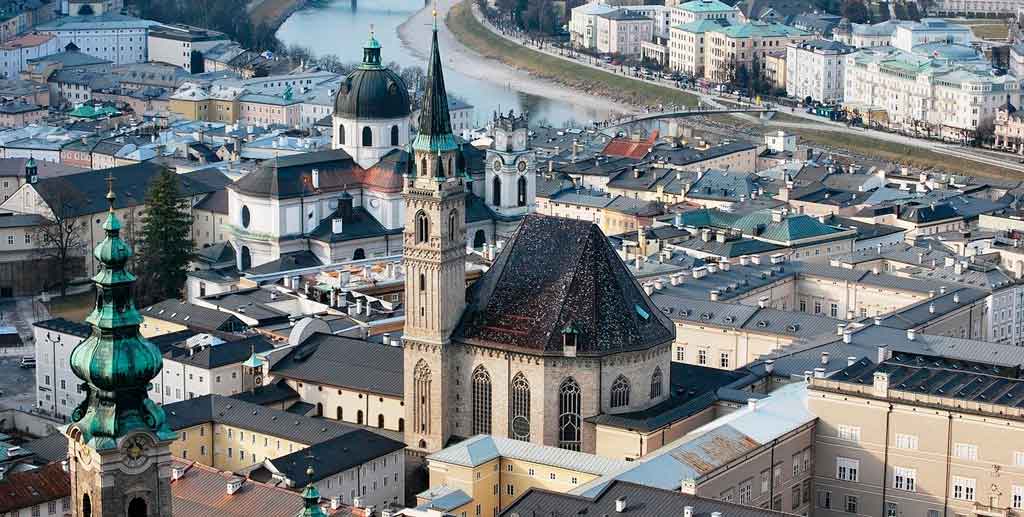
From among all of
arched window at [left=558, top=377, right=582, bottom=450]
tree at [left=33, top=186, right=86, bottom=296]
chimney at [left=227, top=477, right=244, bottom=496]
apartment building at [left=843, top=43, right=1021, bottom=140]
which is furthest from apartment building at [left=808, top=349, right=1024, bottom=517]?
apartment building at [left=843, top=43, right=1021, bottom=140]

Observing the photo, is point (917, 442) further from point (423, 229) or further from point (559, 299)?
point (423, 229)

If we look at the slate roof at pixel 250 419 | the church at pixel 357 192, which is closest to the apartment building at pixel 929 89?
the church at pixel 357 192

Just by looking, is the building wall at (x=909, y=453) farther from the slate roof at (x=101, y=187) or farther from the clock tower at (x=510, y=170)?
the slate roof at (x=101, y=187)

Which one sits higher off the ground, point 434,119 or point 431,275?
point 434,119

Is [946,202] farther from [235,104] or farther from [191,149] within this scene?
[235,104]

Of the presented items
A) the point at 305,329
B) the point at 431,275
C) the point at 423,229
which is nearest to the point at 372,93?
the point at 305,329

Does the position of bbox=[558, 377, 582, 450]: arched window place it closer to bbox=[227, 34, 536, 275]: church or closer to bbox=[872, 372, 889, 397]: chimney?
bbox=[872, 372, 889, 397]: chimney
